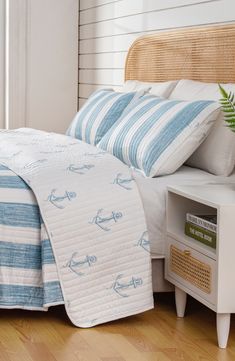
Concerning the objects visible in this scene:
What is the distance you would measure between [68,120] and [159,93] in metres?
2.17

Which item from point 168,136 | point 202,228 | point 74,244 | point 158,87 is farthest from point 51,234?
point 158,87

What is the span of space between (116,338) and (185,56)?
70.9 inches

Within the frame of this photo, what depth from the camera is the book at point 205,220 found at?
8.90 feet

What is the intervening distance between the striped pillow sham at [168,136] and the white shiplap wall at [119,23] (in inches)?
27.7

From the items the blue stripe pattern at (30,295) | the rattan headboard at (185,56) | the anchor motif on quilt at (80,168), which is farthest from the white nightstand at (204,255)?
the rattan headboard at (185,56)

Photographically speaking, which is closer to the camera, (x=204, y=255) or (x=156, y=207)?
(x=204, y=255)

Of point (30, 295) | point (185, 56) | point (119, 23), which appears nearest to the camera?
point (30, 295)

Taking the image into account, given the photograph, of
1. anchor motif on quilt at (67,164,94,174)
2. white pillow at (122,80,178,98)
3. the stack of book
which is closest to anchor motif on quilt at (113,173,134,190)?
anchor motif on quilt at (67,164,94,174)

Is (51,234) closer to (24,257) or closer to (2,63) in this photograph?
(24,257)

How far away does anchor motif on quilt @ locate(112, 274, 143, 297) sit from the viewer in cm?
290

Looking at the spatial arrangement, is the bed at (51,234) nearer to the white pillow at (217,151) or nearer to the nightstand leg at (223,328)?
the white pillow at (217,151)

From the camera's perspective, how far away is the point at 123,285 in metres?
2.91

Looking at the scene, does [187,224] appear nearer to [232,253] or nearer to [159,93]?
[232,253]

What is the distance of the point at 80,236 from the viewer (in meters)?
2.87
